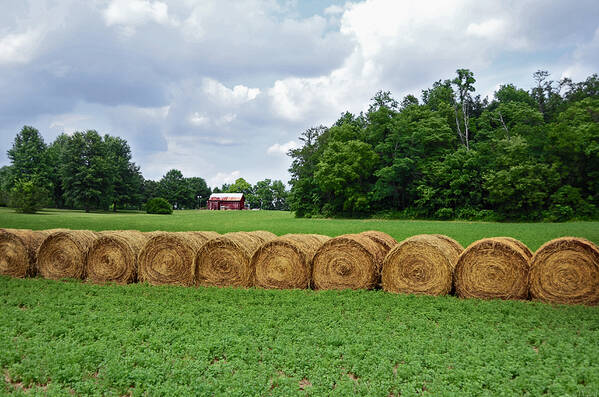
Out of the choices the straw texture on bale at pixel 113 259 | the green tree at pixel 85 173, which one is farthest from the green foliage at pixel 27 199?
the straw texture on bale at pixel 113 259

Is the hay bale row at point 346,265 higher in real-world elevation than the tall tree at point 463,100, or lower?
lower

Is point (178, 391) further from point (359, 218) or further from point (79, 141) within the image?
point (79, 141)

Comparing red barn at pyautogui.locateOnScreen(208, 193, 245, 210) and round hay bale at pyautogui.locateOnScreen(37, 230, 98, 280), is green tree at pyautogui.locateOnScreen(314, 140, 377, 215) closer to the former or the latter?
round hay bale at pyautogui.locateOnScreen(37, 230, 98, 280)

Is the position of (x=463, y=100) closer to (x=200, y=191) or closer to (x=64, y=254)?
(x=64, y=254)

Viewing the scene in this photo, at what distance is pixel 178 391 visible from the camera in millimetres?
4438

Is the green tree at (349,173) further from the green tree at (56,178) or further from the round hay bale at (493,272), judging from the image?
the green tree at (56,178)

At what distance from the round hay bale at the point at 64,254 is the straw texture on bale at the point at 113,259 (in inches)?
11.1

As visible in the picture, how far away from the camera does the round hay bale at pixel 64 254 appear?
37.4 ft

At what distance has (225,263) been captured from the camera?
10.4 metres

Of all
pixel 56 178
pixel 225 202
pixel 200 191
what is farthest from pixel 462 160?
pixel 200 191

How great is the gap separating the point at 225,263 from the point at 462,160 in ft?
127

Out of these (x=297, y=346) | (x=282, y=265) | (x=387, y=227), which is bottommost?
(x=297, y=346)

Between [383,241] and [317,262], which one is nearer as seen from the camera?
[317,262]

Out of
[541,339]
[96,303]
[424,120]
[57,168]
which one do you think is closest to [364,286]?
[541,339]
